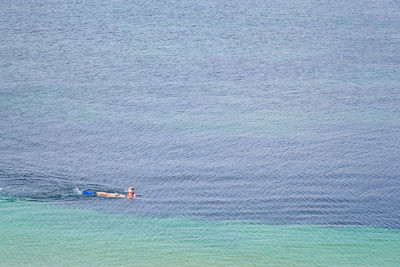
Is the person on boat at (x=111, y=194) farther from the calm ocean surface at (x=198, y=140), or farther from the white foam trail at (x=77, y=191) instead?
the calm ocean surface at (x=198, y=140)

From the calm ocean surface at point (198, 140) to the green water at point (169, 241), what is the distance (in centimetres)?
11

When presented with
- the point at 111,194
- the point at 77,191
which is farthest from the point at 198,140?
the point at 77,191

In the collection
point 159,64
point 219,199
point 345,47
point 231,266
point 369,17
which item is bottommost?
point 231,266

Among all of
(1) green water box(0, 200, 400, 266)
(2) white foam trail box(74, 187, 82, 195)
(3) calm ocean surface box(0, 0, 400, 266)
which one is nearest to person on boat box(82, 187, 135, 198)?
(2) white foam trail box(74, 187, 82, 195)

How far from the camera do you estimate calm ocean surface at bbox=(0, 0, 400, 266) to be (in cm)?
3684

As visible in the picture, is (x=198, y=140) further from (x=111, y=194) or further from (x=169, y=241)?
(x=169, y=241)

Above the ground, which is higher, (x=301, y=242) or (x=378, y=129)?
(x=378, y=129)

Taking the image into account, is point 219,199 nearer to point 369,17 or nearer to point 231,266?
point 231,266

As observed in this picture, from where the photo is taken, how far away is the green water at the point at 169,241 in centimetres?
3516

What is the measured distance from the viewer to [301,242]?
3688cm

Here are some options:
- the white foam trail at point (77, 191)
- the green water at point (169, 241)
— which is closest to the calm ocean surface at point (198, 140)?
the green water at point (169, 241)

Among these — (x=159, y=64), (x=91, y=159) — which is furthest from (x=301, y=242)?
(x=159, y=64)

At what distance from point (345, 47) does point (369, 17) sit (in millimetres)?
14365

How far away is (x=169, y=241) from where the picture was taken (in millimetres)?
36594
